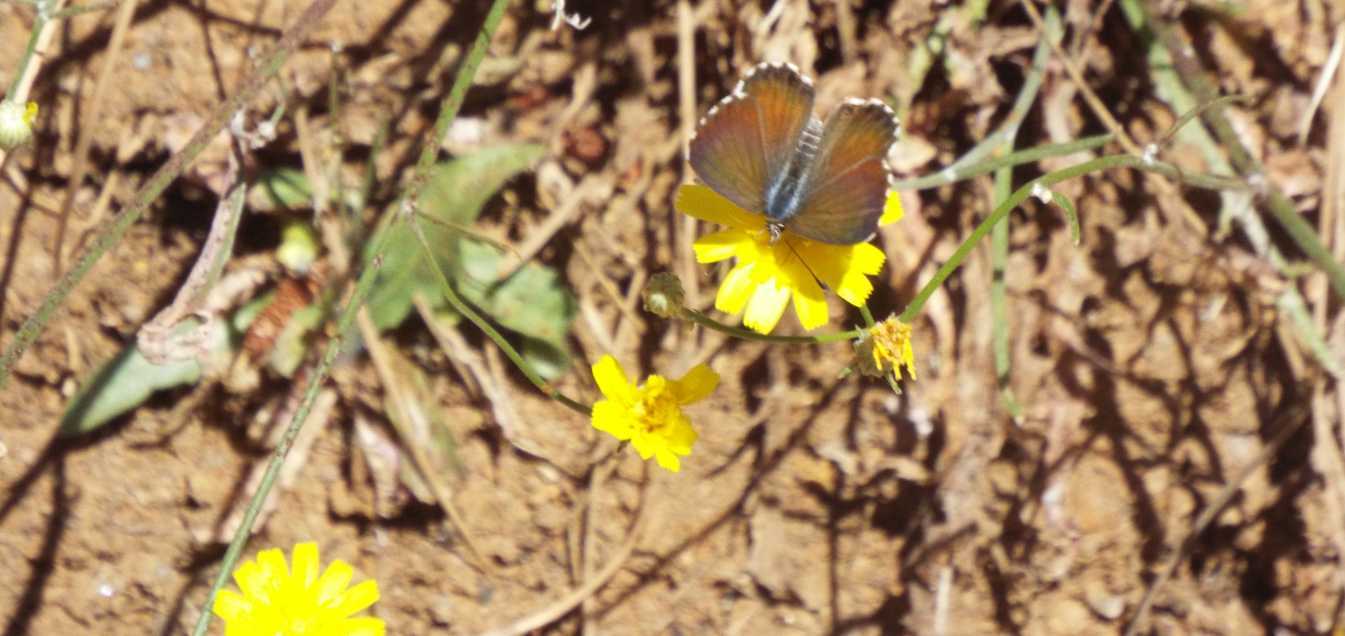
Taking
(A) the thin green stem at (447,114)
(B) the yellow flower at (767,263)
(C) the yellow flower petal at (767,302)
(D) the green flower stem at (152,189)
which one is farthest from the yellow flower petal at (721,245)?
(D) the green flower stem at (152,189)

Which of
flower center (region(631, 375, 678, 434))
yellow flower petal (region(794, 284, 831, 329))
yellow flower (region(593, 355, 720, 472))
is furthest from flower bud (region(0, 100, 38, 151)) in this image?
yellow flower petal (region(794, 284, 831, 329))

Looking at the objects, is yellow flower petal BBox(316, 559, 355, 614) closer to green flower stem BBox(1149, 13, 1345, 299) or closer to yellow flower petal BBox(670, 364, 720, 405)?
yellow flower petal BBox(670, 364, 720, 405)

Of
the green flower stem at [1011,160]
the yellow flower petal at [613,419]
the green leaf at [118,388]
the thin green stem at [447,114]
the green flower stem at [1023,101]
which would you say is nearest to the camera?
the thin green stem at [447,114]

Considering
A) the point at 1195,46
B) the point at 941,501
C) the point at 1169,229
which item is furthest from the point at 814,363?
the point at 1195,46

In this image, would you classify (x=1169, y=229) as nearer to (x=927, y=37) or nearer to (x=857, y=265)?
Answer: (x=927, y=37)

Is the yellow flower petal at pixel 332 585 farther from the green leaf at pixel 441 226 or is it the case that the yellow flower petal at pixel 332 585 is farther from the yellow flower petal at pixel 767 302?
the yellow flower petal at pixel 767 302

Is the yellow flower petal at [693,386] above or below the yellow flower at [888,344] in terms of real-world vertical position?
above

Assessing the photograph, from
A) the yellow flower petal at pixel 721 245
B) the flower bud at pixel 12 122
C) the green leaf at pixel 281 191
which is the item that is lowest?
the yellow flower petal at pixel 721 245
